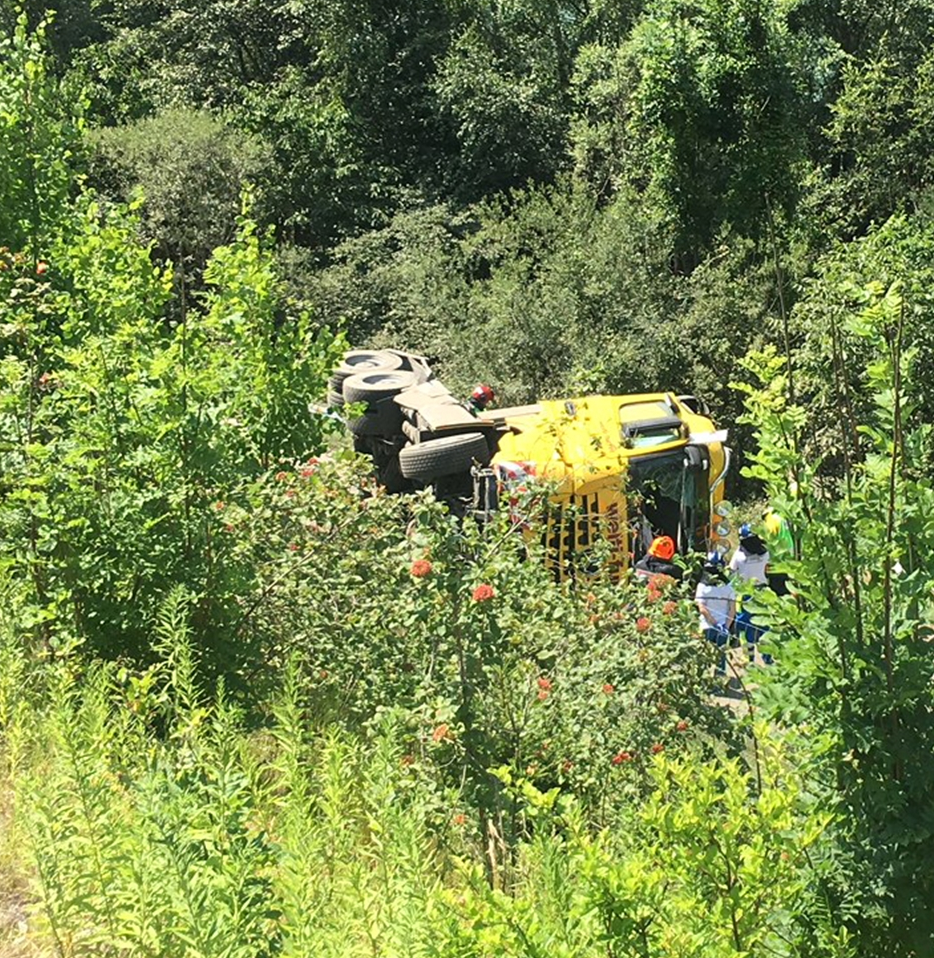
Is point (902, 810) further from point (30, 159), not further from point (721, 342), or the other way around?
point (721, 342)

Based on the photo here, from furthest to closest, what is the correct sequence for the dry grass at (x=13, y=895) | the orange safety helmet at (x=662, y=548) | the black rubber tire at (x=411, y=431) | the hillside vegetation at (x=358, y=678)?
the black rubber tire at (x=411, y=431) → the orange safety helmet at (x=662, y=548) → the dry grass at (x=13, y=895) → the hillside vegetation at (x=358, y=678)

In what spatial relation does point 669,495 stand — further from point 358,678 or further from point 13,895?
point 13,895

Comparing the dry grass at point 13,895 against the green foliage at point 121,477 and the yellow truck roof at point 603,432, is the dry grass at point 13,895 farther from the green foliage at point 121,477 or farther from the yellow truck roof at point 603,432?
the yellow truck roof at point 603,432

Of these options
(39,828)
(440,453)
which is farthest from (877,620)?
(440,453)

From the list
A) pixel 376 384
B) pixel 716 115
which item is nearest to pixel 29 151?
pixel 376 384

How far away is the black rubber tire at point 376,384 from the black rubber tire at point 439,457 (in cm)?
111

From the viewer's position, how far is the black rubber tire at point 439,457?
9.05m

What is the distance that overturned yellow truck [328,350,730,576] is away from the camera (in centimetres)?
872

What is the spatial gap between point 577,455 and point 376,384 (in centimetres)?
247

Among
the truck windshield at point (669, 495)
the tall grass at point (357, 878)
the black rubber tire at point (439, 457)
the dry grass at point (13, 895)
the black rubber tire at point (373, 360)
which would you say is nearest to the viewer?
the tall grass at point (357, 878)

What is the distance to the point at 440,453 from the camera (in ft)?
29.7

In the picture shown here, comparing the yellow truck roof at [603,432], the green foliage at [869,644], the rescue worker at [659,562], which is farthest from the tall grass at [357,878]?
the yellow truck roof at [603,432]

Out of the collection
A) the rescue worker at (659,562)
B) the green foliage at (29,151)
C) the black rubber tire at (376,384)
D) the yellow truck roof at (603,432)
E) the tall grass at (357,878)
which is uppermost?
the green foliage at (29,151)

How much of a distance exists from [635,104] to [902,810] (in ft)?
48.6
